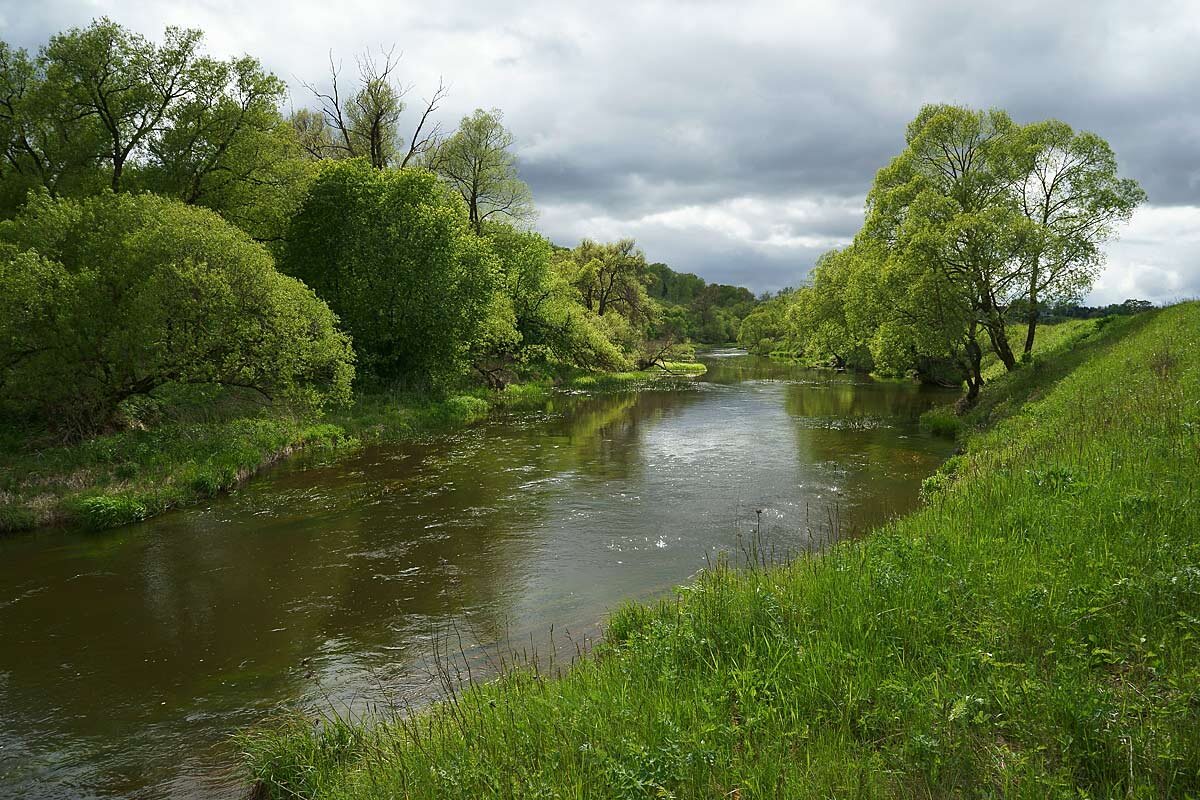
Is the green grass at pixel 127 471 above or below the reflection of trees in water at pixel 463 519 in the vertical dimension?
above

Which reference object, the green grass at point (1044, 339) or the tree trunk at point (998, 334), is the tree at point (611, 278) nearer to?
the green grass at point (1044, 339)

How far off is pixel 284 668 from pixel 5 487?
12.9m

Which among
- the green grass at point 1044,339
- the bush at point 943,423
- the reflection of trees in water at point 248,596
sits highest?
the green grass at point 1044,339

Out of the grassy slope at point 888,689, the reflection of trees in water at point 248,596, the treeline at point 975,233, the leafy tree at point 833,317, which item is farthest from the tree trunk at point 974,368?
the grassy slope at point 888,689

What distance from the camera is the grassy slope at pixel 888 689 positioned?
3.94 m

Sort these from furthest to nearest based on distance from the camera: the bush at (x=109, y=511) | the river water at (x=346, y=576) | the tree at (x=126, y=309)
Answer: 1. the tree at (x=126, y=309)
2. the bush at (x=109, y=511)
3. the river water at (x=346, y=576)

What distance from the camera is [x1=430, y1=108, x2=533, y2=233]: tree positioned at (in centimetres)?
4703

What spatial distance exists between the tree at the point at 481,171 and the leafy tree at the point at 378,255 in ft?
48.1

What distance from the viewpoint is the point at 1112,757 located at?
12.3 feet

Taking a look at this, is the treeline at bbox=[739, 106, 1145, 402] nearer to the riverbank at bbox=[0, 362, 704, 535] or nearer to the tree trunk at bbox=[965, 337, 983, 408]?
the tree trunk at bbox=[965, 337, 983, 408]

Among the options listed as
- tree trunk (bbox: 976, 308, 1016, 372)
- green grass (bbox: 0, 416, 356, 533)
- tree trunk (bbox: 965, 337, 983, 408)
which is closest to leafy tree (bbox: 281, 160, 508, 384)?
green grass (bbox: 0, 416, 356, 533)

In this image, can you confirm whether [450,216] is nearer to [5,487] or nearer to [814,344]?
[5,487]

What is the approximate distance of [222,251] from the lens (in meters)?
20.4

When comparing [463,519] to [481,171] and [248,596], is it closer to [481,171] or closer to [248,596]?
[248,596]
